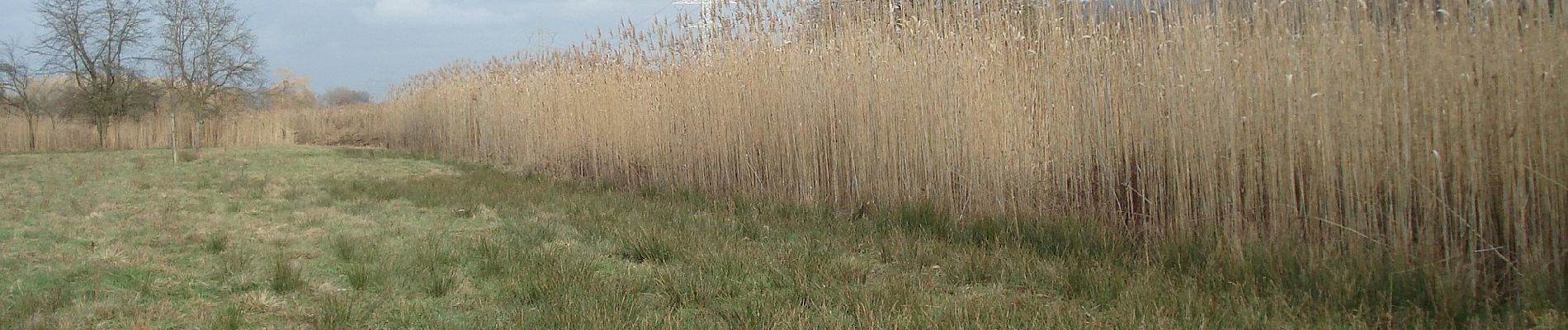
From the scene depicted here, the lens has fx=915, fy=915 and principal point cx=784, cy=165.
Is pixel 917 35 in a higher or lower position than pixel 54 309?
higher

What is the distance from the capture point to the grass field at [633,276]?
8.30 feet

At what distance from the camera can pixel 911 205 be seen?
14.6 feet

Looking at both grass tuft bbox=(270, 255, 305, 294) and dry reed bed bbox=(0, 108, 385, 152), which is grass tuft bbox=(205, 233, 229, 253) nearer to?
grass tuft bbox=(270, 255, 305, 294)

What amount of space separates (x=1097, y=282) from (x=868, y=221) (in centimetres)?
Answer: 170

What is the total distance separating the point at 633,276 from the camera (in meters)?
3.26

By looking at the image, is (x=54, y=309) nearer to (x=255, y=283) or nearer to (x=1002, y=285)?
(x=255, y=283)

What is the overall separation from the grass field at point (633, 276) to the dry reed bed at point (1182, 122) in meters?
0.23

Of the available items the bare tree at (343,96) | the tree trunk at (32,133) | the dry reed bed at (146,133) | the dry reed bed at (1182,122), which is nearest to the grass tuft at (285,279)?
the dry reed bed at (1182,122)

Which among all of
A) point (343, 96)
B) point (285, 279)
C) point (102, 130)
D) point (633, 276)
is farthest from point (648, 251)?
point (343, 96)

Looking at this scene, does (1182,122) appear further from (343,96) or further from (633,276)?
(343,96)

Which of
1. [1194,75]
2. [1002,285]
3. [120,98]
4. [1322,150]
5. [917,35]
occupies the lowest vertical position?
[1002,285]

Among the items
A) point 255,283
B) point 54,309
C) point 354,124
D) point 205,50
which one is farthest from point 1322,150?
point 354,124

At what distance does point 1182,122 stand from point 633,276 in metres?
2.06

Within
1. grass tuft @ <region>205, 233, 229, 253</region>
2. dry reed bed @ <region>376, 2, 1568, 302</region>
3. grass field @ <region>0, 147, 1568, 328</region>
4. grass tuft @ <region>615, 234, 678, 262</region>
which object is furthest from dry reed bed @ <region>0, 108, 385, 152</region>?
grass tuft @ <region>615, 234, 678, 262</region>
